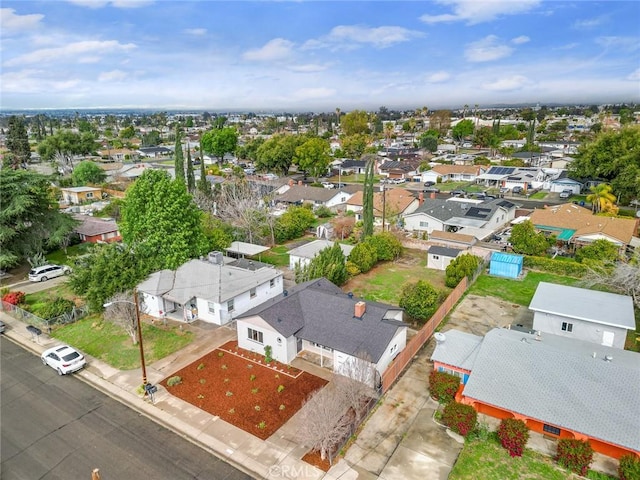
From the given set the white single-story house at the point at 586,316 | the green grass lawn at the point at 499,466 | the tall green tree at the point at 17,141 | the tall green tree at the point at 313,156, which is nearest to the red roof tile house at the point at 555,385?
the green grass lawn at the point at 499,466

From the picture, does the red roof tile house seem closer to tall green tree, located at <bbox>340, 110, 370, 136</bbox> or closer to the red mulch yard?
the red mulch yard

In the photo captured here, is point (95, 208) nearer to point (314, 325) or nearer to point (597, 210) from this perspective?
point (314, 325)

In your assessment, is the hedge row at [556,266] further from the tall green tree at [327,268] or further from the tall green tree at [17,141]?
the tall green tree at [17,141]

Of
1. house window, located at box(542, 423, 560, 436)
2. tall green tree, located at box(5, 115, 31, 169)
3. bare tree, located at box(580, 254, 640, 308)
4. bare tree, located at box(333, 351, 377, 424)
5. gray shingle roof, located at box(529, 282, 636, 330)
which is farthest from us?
tall green tree, located at box(5, 115, 31, 169)

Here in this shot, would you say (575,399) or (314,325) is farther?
(314,325)

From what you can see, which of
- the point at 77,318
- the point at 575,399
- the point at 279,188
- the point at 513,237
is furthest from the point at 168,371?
the point at 279,188

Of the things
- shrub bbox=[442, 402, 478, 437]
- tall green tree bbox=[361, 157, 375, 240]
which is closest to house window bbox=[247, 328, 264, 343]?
shrub bbox=[442, 402, 478, 437]
